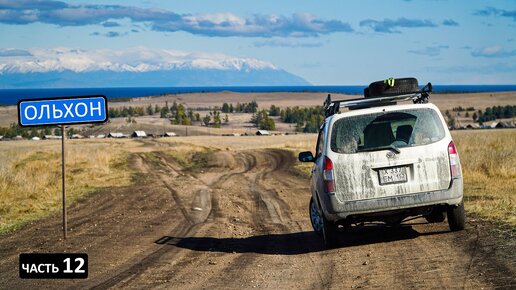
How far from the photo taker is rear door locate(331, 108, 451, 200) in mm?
11242

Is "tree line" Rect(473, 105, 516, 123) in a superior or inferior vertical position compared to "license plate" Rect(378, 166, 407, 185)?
inferior

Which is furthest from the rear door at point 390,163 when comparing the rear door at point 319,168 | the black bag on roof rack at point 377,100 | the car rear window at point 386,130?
the black bag on roof rack at point 377,100

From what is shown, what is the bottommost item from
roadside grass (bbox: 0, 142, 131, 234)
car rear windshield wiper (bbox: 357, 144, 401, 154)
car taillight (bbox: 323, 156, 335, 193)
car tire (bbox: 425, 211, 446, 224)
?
roadside grass (bbox: 0, 142, 131, 234)

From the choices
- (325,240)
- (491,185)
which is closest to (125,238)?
(325,240)

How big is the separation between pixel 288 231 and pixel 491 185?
334 inches

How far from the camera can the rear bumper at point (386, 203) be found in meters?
11.2

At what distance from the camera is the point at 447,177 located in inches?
447

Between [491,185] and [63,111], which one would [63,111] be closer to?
[63,111]

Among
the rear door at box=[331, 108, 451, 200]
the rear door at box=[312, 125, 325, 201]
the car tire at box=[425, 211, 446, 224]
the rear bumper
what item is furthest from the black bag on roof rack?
the car tire at box=[425, 211, 446, 224]

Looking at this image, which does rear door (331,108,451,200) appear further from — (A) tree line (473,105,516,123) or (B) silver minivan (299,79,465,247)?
(A) tree line (473,105,516,123)

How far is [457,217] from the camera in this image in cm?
1217

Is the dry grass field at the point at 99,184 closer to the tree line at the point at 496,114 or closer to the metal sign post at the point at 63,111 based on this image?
the metal sign post at the point at 63,111

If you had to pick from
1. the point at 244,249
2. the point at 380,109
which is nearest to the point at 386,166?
the point at 380,109

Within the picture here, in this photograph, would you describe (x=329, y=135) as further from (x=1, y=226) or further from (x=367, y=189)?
(x=1, y=226)
